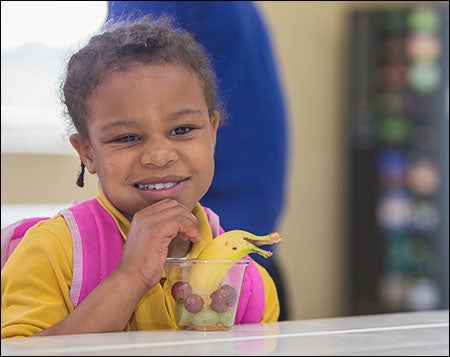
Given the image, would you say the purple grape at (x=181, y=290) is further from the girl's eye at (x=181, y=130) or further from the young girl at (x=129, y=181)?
the girl's eye at (x=181, y=130)

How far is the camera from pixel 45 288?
98 centimetres

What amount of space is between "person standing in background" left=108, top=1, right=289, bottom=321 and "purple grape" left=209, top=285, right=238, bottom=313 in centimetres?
19

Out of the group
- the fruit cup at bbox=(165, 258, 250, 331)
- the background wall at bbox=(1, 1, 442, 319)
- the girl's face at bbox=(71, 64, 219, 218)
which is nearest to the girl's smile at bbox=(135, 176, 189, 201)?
the girl's face at bbox=(71, 64, 219, 218)

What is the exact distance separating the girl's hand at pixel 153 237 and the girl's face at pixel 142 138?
0.03 m

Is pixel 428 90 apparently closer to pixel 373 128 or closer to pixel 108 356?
pixel 373 128

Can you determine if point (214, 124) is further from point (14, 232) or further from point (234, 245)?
point (14, 232)

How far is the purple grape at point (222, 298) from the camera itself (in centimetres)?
97

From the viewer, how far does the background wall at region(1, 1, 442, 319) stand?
3.65 m

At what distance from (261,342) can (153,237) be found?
0.21 meters

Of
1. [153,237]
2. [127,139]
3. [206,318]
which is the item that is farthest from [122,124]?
[206,318]

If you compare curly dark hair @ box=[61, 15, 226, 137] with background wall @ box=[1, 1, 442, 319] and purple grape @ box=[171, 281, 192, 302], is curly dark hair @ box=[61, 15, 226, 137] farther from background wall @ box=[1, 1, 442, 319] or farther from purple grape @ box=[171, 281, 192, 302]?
background wall @ box=[1, 1, 442, 319]

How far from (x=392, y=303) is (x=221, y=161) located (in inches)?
139

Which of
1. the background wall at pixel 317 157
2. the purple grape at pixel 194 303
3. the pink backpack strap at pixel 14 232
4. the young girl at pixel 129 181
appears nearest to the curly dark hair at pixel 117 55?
the young girl at pixel 129 181

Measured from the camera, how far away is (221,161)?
121 centimetres
